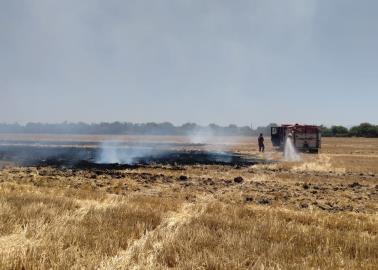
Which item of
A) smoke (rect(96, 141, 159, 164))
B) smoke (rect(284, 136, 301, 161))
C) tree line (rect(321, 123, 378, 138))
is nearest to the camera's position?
smoke (rect(96, 141, 159, 164))

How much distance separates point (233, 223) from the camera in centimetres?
941

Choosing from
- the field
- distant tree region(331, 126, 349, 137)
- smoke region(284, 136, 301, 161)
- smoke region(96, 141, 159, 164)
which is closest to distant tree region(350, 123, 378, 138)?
distant tree region(331, 126, 349, 137)

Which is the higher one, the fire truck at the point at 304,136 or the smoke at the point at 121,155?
the fire truck at the point at 304,136

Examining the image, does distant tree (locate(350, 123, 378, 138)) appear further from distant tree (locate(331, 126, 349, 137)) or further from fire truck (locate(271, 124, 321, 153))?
fire truck (locate(271, 124, 321, 153))

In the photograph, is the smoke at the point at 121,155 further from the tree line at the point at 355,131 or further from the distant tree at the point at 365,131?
the distant tree at the point at 365,131

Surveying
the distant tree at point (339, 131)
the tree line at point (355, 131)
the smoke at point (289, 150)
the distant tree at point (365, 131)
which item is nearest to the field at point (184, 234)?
the smoke at point (289, 150)

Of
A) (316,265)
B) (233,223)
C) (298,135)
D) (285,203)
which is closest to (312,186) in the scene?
(285,203)

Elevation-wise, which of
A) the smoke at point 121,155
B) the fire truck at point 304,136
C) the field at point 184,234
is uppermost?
the fire truck at point 304,136

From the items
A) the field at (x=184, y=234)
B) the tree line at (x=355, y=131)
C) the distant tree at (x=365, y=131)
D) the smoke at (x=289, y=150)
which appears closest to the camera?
the field at (x=184, y=234)

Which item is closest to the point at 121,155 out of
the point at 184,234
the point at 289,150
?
the point at 289,150

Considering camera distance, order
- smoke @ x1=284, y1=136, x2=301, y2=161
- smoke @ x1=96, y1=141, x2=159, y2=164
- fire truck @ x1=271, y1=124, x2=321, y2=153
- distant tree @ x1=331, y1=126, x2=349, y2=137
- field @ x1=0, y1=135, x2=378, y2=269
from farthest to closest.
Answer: distant tree @ x1=331, y1=126, x2=349, y2=137 < fire truck @ x1=271, y1=124, x2=321, y2=153 < smoke @ x1=284, y1=136, x2=301, y2=161 < smoke @ x1=96, y1=141, x2=159, y2=164 < field @ x1=0, y1=135, x2=378, y2=269

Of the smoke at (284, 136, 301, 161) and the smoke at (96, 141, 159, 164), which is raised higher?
the smoke at (284, 136, 301, 161)

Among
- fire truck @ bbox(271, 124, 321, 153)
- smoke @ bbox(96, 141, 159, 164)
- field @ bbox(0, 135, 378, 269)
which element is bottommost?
smoke @ bbox(96, 141, 159, 164)

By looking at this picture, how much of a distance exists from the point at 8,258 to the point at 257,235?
14.4 feet
